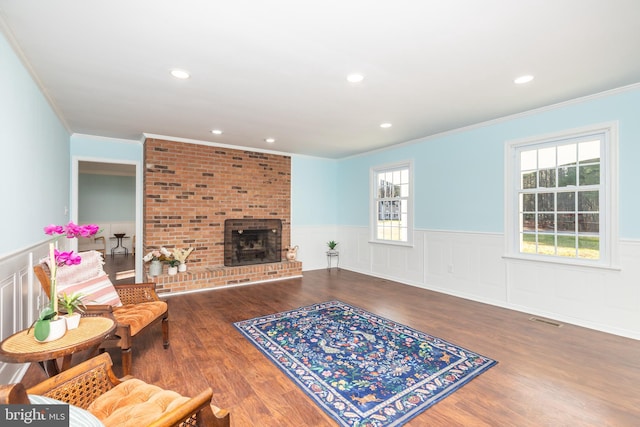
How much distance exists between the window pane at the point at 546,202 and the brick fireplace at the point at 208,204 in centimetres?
400

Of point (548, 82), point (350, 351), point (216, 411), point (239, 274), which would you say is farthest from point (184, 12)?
point (239, 274)

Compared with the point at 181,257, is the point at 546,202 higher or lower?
higher

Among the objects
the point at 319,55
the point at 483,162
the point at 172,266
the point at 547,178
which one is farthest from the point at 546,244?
the point at 172,266

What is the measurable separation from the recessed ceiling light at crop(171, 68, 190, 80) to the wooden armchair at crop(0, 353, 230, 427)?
2.24m

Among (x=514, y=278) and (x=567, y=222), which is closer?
(x=567, y=222)

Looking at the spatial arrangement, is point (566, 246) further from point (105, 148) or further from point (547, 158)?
point (105, 148)

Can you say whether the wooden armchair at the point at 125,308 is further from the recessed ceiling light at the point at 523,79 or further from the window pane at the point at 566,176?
the window pane at the point at 566,176

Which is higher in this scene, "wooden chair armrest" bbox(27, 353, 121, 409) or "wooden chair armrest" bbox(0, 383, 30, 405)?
"wooden chair armrest" bbox(0, 383, 30, 405)

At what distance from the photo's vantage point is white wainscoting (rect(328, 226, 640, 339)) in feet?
10.1

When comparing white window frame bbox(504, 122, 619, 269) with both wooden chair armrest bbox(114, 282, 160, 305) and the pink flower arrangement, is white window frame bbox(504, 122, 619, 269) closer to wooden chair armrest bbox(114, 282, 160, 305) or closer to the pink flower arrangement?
wooden chair armrest bbox(114, 282, 160, 305)

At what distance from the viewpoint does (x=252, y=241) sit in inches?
230

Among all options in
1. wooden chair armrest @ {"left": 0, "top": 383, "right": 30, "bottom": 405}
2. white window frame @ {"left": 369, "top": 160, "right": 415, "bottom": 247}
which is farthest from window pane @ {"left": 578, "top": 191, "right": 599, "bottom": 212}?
wooden chair armrest @ {"left": 0, "top": 383, "right": 30, "bottom": 405}

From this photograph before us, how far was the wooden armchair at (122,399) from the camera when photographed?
1.19 meters

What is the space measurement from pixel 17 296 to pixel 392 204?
16.8ft
